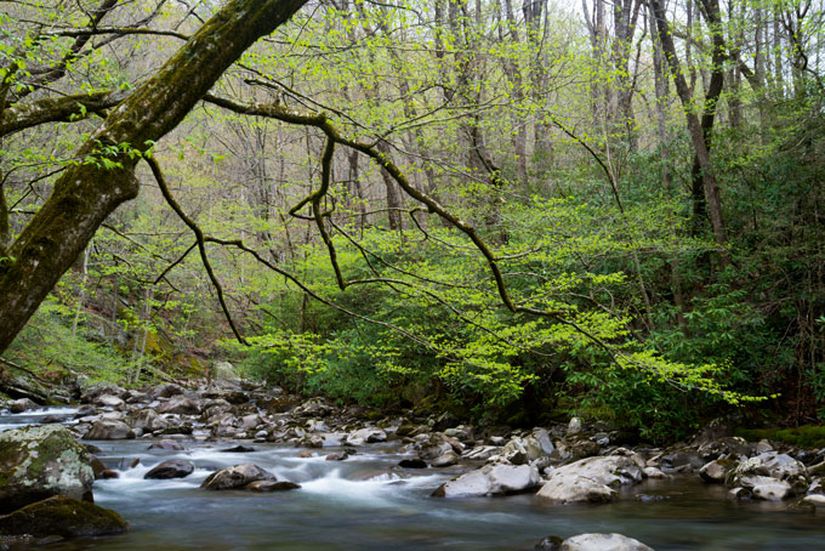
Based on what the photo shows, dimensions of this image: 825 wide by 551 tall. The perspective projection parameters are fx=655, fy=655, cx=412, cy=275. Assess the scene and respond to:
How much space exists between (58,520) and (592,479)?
242 inches

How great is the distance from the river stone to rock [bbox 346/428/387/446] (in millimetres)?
6140

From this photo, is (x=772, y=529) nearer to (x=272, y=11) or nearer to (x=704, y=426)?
(x=704, y=426)

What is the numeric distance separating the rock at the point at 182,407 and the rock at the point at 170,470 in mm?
8164

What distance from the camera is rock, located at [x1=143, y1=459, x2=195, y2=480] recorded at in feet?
32.9

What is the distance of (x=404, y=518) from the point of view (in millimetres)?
7773

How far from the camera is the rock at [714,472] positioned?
8.60 m

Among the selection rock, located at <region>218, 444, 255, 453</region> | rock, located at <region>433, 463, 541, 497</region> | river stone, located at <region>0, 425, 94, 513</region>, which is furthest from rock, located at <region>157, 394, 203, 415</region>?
rock, located at <region>433, 463, 541, 497</region>

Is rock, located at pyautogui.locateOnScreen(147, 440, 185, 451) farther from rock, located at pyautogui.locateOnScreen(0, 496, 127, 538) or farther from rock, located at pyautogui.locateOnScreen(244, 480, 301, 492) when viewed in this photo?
rock, located at pyautogui.locateOnScreen(0, 496, 127, 538)

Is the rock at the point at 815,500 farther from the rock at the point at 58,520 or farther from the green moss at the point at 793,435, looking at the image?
the rock at the point at 58,520

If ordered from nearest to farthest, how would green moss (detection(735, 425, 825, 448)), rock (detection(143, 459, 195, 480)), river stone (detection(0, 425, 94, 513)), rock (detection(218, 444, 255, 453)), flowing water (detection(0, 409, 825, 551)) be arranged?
flowing water (detection(0, 409, 825, 551)) → river stone (detection(0, 425, 94, 513)) → green moss (detection(735, 425, 825, 448)) → rock (detection(143, 459, 195, 480)) → rock (detection(218, 444, 255, 453))

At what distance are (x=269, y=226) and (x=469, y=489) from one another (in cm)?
1135

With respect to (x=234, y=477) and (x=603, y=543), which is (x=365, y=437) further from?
(x=603, y=543)

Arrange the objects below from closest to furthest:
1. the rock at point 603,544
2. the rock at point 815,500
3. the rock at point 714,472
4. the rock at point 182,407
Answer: the rock at point 603,544
the rock at point 815,500
the rock at point 714,472
the rock at point 182,407

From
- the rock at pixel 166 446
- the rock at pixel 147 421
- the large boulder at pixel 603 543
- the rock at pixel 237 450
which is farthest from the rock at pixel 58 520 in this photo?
the rock at pixel 147 421
